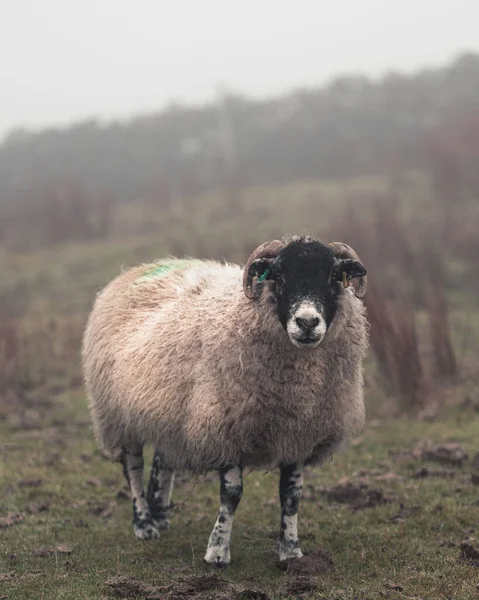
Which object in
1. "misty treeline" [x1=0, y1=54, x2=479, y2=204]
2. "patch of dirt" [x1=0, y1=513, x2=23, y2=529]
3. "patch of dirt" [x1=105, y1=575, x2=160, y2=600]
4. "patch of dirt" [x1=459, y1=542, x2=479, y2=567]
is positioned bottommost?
"patch of dirt" [x1=0, y1=513, x2=23, y2=529]

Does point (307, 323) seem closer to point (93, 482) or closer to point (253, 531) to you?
point (253, 531)

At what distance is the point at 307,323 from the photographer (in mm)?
4941

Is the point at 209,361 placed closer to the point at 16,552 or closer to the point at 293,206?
the point at 16,552

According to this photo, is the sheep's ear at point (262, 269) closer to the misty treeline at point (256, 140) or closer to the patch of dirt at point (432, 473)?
the patch of dirt at point (432, 473)

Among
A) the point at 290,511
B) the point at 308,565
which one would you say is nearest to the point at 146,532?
the point at 290,511

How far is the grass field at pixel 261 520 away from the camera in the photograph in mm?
4867

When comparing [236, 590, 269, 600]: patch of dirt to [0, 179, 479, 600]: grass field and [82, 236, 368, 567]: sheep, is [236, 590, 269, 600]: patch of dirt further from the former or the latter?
[82, 236, 368, 567]: sheep

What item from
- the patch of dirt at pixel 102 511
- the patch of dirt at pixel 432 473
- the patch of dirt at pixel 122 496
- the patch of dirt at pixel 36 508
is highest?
the patch of dirt at pixel 36 508

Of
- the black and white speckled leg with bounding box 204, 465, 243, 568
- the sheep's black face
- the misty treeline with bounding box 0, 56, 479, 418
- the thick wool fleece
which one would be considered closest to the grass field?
the black and white speckled leg with bounding box 204, 465, 243, 568

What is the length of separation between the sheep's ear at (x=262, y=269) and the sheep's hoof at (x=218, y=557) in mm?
2009

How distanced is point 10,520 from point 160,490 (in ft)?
4.37

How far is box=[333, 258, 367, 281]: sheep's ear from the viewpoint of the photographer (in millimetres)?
5383

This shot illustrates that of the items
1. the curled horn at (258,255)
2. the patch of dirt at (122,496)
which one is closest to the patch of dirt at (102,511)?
the patch of dirt at (122,496)

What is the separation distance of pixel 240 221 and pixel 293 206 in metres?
3.40
